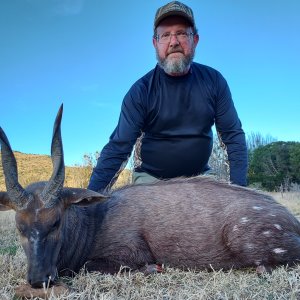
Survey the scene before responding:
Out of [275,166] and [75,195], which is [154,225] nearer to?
[75,195]

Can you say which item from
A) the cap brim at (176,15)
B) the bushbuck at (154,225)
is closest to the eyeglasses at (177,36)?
the cap brim at (176,15)

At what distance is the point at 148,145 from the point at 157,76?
1.17 meters

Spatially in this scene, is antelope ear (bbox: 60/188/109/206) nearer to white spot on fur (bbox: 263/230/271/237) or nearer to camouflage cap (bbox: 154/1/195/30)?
white spot on fur (bbox: 263/230/271/237)

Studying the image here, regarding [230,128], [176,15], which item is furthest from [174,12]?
[230,128]

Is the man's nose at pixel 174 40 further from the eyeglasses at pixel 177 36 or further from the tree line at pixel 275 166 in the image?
the tree line at pixel 275 166

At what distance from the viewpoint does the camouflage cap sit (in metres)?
6.89

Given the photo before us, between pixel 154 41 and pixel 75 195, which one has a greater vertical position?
pixel 154 41

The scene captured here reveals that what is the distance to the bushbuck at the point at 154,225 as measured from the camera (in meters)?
4.20

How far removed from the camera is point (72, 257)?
184 inches

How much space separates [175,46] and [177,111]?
1.06m

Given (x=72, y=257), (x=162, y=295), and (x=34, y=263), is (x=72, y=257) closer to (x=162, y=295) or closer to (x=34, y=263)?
(x=34, y=263)

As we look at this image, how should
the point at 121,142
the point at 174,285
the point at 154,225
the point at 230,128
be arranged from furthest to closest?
the point at 230,128
the point at 121,142
the point at 154,225
the point at 174,285

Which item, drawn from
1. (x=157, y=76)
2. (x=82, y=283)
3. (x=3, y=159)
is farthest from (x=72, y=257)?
(x=157, y=76)

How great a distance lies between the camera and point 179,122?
695 cm
